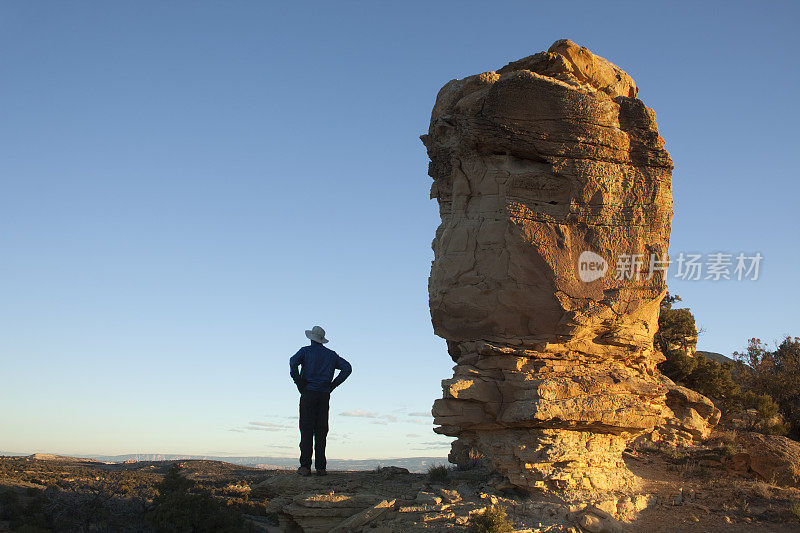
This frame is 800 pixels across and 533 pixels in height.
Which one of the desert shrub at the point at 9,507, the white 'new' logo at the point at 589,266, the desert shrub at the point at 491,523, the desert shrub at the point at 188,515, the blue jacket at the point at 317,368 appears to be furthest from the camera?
the desert shrub at the point at 9,507

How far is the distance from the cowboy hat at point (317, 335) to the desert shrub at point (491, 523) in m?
4.36

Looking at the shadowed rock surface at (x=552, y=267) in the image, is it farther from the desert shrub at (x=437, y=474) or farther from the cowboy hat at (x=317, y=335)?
the cowboy hat at (x=317, y=335)

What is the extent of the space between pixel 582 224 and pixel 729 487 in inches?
213

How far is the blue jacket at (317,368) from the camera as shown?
1125cm

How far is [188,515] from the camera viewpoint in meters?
11.3

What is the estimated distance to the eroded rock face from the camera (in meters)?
10.3

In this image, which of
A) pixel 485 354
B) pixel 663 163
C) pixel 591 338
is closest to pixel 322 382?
pixel 485 354

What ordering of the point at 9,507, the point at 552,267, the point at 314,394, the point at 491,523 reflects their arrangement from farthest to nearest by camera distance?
1. the point at 9,507
2. the point at 314,394
3. the point at 552,267
4. the point at 491,523

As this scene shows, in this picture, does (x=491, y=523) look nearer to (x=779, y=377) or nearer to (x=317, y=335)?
(x=317, y=335)

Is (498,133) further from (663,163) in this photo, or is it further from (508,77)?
(663,163)

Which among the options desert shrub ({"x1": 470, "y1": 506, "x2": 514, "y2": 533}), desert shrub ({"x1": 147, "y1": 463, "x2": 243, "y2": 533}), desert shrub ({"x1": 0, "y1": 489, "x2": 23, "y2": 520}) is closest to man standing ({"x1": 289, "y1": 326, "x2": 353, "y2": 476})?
desert shrub ({"x1": 147, "y1": 463, "x2": 243, "y2": 533})

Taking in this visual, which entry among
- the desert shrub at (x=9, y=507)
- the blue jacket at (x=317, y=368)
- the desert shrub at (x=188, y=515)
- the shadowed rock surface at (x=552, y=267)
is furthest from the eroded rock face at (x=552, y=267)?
the desert shrub at (x=9, y=507)

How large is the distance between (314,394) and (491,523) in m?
4.01

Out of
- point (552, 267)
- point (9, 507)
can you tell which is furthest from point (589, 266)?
point (9, 507)
